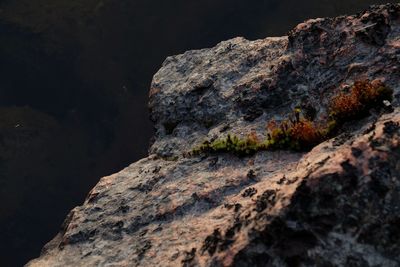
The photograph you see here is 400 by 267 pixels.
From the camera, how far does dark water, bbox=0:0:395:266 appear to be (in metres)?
35.9

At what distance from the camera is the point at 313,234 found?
8.55 m

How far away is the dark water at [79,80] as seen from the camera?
1414 inches

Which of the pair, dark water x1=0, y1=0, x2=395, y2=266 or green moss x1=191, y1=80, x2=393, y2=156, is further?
dark water x1=0, y1=0, x2=395, y2=266

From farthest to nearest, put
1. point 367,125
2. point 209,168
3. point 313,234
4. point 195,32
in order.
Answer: point 195,32
point 209,168
point 367,125
point 313,234

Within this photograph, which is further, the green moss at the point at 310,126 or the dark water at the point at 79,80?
the dark water at the point at 79,80

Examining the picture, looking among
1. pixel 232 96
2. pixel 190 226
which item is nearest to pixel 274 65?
pixel 232 96

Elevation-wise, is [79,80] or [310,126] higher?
[79,80]

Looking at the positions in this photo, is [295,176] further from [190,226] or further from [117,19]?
[117,19]

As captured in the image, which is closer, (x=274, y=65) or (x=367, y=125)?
(x=367, y=125)

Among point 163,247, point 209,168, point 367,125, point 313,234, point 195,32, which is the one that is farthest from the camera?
point 195,32

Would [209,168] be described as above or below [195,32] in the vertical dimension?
below

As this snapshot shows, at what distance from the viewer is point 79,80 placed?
39250 millimetres

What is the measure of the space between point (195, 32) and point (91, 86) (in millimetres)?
9280

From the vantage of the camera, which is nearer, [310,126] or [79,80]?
[310,126]
